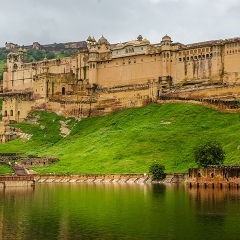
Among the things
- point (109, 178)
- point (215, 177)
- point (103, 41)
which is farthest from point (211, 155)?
point (103, 41)

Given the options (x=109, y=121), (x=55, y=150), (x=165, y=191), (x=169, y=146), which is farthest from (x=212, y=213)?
(x=109, y=121)

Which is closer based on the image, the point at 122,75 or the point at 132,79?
the point at 132,79

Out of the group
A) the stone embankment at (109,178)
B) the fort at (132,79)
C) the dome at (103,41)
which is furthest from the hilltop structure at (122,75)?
the stone embankment at (109,178)

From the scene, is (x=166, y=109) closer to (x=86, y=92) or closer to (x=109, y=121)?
(x=109, y=121)

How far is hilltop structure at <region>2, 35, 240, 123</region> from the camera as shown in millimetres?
100625

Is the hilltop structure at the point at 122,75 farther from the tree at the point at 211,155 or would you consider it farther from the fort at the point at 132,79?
the tree at the point at 211,155

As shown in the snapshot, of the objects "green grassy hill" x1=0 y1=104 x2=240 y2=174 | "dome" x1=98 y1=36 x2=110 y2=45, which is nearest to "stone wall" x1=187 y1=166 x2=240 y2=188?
"green grassy hill" x1=0 y1=104 x2=240 y2=174

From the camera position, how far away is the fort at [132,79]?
9781 centimetres

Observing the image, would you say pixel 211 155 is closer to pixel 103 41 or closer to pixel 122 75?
pixel 122 75

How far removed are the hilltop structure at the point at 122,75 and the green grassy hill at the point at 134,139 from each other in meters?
3.89

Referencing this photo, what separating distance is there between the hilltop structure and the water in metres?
49.1

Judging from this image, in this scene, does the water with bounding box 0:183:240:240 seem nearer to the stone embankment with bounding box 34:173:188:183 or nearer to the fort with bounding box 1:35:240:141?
the stone embankment with bounding box 34:173:188:183

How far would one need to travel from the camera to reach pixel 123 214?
124ft

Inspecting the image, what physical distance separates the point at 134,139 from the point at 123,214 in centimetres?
4557
